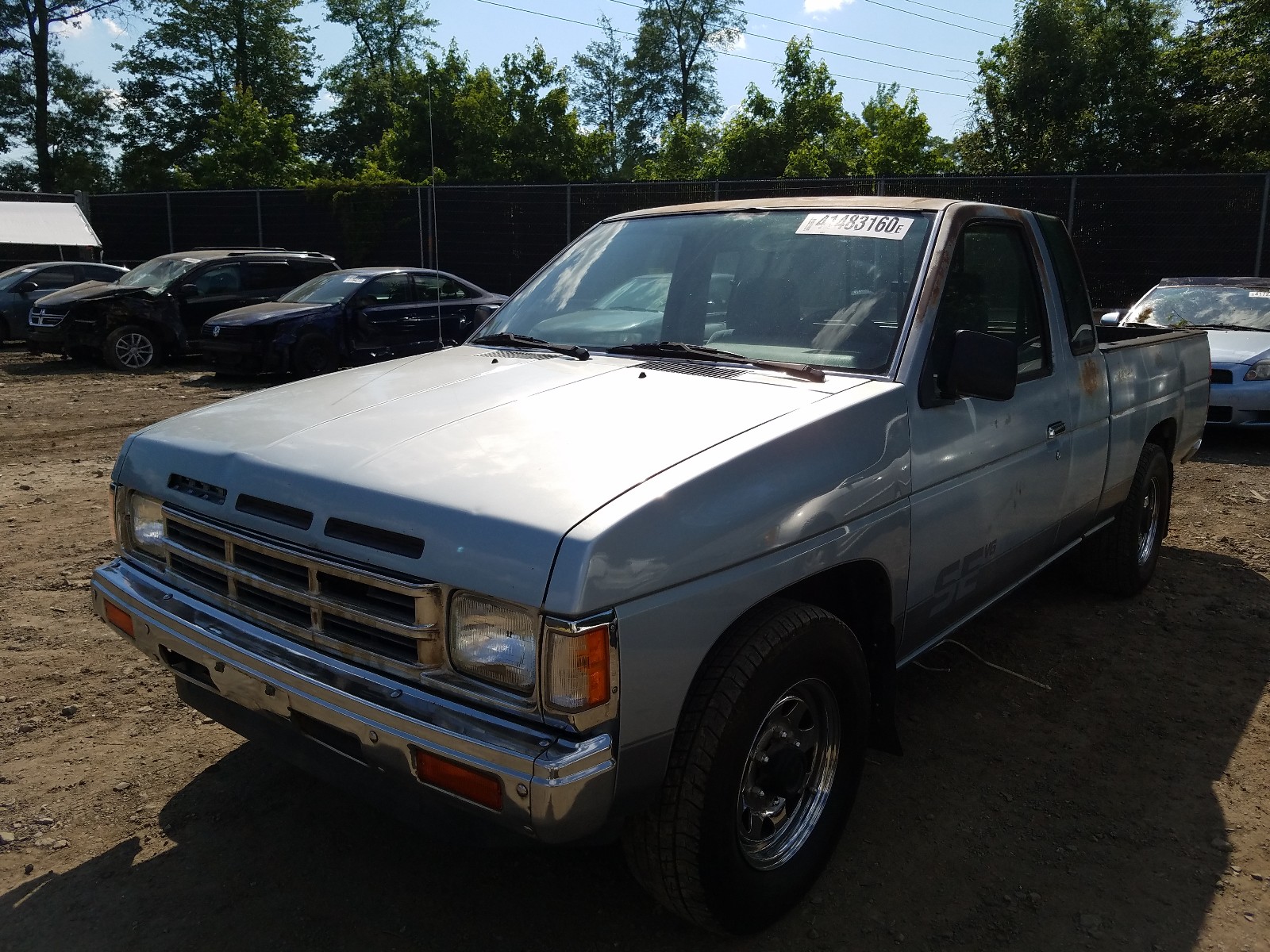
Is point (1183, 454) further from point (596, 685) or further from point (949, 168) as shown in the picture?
point (949, 168)

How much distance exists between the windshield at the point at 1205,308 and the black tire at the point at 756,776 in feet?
28.0

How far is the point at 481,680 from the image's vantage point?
83.2 inches

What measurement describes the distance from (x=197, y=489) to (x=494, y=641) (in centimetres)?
110

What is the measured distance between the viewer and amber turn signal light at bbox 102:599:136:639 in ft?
9.17

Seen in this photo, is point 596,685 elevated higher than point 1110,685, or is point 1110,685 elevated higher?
point 596,685

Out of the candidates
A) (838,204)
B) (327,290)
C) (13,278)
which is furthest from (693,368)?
(13,278)

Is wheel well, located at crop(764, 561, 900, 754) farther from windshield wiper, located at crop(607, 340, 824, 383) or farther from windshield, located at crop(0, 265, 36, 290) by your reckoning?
windshield, located at crop(0, 265, 36, 290)

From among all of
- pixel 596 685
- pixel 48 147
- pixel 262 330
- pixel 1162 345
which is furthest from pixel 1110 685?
pixel 48 147

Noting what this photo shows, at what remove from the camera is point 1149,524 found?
17.3ft

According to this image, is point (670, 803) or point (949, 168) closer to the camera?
point (670, 803)

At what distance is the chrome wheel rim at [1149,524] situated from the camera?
5102 mm

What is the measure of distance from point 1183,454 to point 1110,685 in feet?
6.77

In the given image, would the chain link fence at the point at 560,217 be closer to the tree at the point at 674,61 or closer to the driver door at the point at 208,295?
the driver door at the point at 208,295

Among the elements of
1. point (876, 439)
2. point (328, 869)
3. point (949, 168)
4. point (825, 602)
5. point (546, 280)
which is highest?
point (949, 168)
